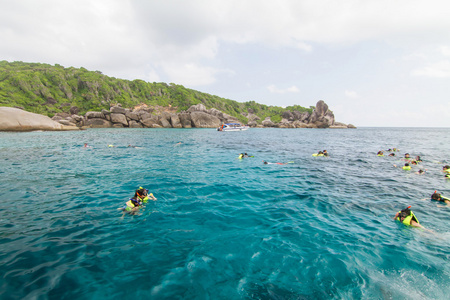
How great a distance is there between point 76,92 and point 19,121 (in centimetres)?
6181

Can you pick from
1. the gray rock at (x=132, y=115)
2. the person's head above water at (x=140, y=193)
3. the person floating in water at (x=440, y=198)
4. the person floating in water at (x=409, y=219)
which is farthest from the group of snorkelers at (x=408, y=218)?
the gray rock at (x=132, y=115)

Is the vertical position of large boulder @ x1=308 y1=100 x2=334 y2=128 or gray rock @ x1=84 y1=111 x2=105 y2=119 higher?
large boulder @ x1=308 y1=100 x2=334 y2=128

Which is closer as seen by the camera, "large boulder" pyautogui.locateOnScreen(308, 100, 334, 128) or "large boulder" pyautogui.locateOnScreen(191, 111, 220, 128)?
"large boulder" pyautogui.locateOnScreen(191, 111, 220, 128)

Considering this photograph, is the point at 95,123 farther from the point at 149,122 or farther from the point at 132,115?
the point at 149,122

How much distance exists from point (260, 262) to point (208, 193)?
4.99 m

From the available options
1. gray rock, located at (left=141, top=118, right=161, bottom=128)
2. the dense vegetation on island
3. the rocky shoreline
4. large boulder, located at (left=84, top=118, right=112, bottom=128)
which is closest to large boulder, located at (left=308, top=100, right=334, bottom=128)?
the rocky shoreline

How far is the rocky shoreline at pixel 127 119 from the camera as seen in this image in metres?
39.0

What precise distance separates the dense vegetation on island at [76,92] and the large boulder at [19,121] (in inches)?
1199

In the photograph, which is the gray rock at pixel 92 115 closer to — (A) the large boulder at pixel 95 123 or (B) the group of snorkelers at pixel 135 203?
(A) the large boulder at pixel 95 123

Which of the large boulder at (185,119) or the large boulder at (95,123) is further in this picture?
the large boulder at (185,119)

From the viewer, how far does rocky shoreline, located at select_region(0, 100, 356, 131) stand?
3903 centimetres

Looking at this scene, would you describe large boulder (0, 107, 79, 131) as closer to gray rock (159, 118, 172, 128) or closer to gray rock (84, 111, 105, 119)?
gray rock (84, 111, 105, 119)

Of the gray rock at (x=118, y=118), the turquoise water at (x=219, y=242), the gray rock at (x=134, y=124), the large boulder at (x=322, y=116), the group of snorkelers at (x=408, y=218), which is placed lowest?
the turquoise water at (x=219, y=242)

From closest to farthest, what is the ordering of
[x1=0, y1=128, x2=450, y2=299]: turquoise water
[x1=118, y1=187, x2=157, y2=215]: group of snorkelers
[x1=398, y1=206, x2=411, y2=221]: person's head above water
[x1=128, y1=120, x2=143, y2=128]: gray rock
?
1. [x1=0, y1=128, x2=450, y2=299]: turquoise water
2. [x1=398, y1=206, x2=411, y2=221]: person's head above water
3. [x1=118, y1=187, x2=157, y2=215]: group of snorkelers
4. [x1=128, y1=120, x2=143, y2=128]: gray rock
